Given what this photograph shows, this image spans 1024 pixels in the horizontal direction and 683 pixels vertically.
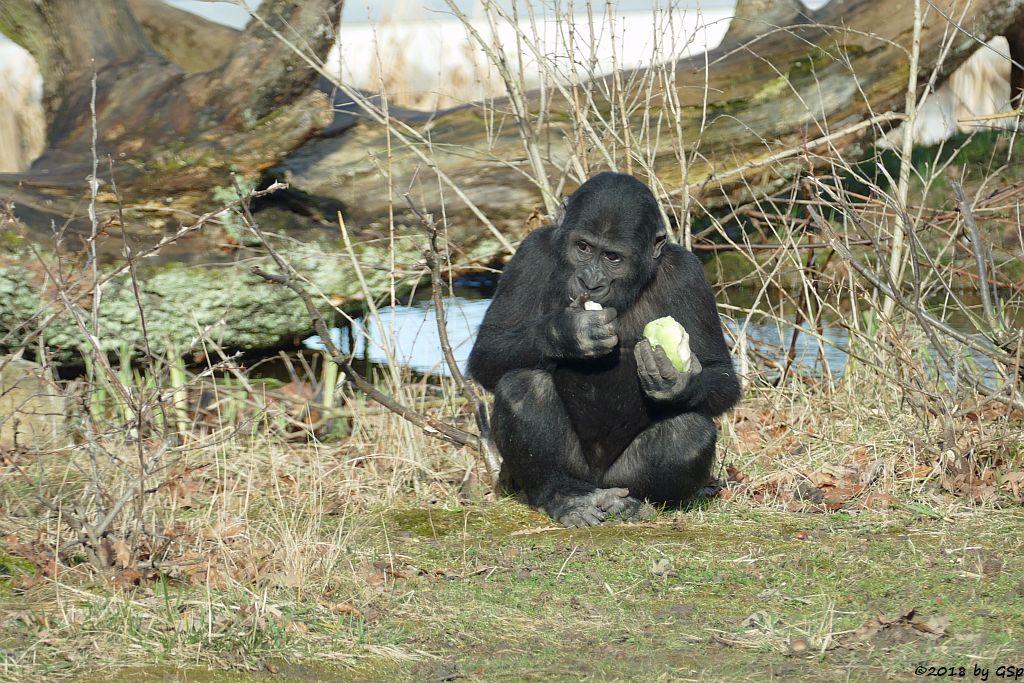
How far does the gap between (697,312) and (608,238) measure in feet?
2.35

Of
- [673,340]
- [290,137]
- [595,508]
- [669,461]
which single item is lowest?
[595,508]

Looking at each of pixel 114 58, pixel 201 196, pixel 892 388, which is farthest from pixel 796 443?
pixel 114 58

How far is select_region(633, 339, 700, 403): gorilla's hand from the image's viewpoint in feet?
17.1

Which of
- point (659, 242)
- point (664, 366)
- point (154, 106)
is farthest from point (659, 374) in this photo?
point (154, 106)

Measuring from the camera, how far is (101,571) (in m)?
4.16

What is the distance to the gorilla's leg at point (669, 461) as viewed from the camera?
544 cm

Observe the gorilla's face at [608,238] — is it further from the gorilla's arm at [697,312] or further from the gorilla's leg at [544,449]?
the gorilla's leg at [544,449]

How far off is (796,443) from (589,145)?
2.50 meters

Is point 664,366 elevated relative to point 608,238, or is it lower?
lower

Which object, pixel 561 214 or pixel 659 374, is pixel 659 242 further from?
pixel 659 374

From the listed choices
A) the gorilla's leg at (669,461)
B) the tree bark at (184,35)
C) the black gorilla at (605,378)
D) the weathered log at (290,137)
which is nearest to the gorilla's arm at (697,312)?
the black gorilla at (605,378)

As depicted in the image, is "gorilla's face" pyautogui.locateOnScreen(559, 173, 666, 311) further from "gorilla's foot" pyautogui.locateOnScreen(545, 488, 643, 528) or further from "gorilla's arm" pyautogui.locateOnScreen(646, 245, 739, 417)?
"gorilla's foot" pyautogui.locateOnScreen(545, 488, 643, 528)

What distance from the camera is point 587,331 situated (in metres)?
5.11

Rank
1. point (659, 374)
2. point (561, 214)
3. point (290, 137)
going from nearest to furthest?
point (659, 374) → point (561, 214) → point (290, 137)
